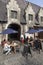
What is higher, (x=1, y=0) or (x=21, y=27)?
(x=1, y=0)

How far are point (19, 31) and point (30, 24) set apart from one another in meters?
2.75

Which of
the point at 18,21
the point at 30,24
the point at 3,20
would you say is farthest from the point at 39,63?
the point at 30,24

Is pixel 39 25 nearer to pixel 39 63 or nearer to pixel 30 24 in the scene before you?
pixel 30 24

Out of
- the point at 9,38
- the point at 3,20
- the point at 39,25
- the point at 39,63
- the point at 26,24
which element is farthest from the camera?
the point at 39,25

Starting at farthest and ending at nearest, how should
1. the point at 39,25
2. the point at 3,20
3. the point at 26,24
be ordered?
1. the point at 39,25
2. the point at 26,24
3. the point at 3,20

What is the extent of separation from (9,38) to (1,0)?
22.6ft

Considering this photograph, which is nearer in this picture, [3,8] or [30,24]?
[3,8]

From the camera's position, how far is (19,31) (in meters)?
31.9

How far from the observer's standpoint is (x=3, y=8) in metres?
29.6

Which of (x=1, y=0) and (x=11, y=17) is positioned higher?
(x=1, y=0)

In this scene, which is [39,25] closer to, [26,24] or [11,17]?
[26,24]

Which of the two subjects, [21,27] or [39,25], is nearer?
[21,27]

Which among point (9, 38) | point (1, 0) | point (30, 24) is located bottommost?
point (9, 38)

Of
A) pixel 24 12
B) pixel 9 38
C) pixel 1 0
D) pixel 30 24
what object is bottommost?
pixel 9 38
